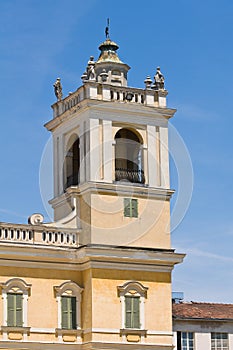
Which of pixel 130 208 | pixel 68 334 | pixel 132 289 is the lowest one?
pixel 68 334

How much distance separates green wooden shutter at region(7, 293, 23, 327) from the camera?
36.9 metres

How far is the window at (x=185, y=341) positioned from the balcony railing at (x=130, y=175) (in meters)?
6.99

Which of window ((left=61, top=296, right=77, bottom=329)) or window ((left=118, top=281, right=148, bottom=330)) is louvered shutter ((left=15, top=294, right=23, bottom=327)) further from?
window ((left=118, top=281, right=148, bottom=330))

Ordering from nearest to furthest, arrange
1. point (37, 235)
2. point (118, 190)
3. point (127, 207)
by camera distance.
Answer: point (37, 235) → point (118, 190) → point (127, 207)

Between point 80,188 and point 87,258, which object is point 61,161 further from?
point 87,258

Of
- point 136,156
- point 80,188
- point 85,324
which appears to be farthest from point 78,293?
point 136,156

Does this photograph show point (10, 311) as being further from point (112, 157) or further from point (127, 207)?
point (112, 157)

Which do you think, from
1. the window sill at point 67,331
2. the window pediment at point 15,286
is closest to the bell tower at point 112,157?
the window pediment at point 15,286

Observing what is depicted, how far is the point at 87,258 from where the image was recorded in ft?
125

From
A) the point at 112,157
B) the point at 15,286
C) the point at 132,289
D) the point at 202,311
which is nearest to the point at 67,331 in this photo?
the point at 15,286

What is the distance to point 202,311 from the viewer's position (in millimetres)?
44406

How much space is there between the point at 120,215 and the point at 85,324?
178 inches

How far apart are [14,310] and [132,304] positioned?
4710 mm

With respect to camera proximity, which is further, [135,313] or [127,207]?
[127,207]
